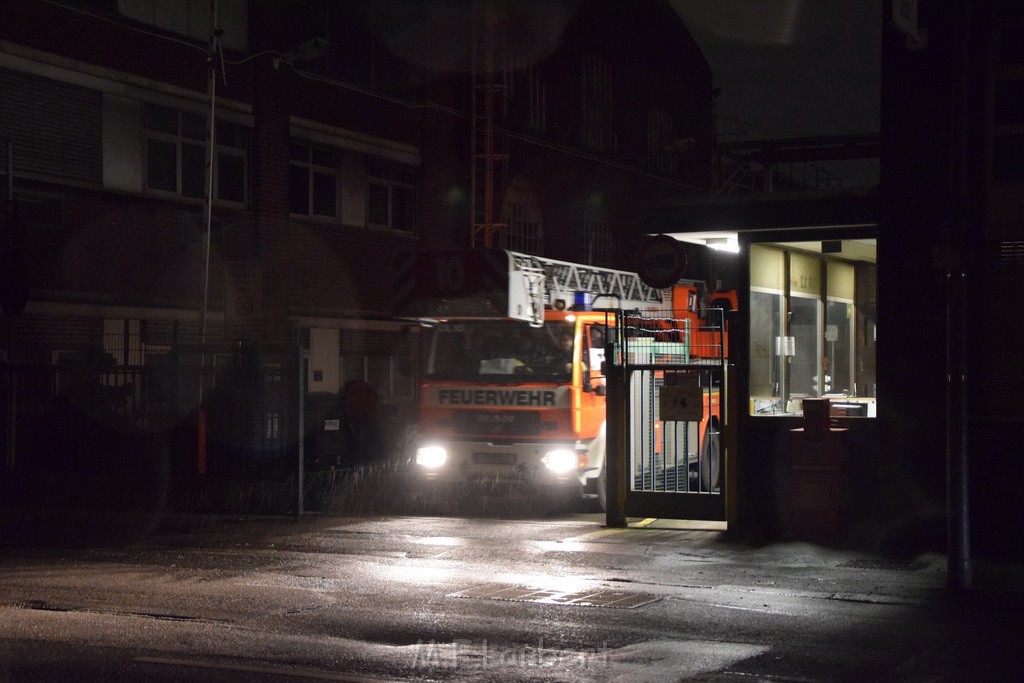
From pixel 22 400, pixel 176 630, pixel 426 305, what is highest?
pixel 426 305

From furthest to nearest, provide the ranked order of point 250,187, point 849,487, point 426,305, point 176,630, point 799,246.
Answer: point 250,187, point 426,305, point 799,246, point 849,487, point 176,630

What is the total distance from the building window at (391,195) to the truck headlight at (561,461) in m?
14.4

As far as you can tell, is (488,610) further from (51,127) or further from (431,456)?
(51,127)

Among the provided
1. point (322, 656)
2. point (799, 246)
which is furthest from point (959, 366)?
point (322, 656)

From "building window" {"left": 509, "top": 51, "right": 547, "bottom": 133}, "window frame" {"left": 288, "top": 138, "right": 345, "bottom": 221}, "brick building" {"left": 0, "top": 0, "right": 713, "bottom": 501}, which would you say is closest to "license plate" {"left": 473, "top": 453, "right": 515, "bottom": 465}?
"brick building" {"left": 0, "top": 0, "right": 713, "bottom": 501}

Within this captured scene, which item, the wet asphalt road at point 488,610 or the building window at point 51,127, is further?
the building window at point 51,127

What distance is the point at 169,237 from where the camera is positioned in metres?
24.4

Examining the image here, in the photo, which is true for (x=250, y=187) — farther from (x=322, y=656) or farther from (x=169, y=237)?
(x=322, y=656)

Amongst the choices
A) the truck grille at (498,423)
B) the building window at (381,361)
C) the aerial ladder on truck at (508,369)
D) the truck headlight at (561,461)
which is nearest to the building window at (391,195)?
the building window at (381,361)

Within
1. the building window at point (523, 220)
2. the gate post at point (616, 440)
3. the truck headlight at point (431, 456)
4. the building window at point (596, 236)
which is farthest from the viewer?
the building window at point (596, 236)

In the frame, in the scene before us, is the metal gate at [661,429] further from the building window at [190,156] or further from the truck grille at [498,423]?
the building window at [190,156]

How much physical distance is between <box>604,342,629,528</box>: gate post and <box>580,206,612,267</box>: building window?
73.4 ft

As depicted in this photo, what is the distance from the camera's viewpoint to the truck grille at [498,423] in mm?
16297

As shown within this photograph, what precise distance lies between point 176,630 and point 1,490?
37.6 ft
